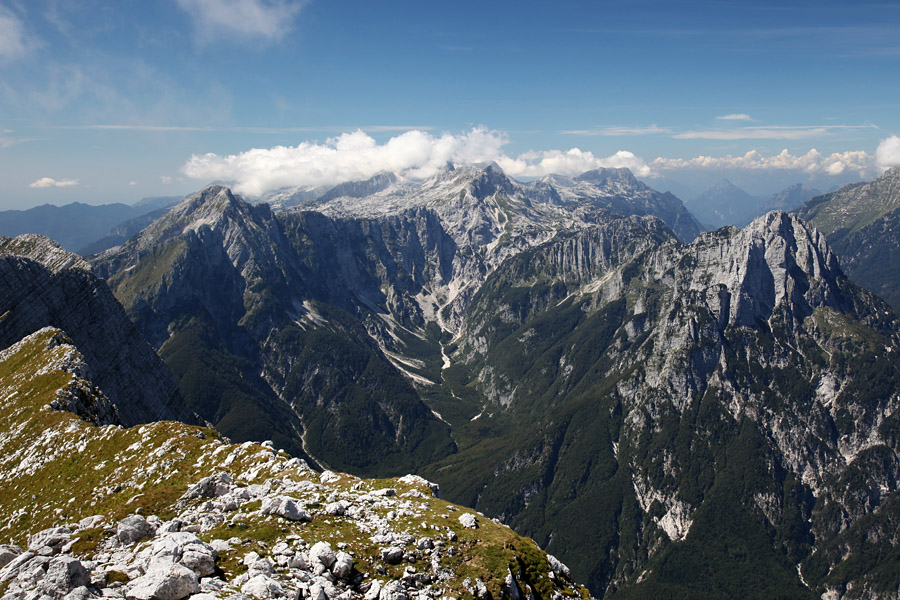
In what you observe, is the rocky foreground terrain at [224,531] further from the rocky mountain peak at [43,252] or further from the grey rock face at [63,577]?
the rocky mountain peak at [43,252]

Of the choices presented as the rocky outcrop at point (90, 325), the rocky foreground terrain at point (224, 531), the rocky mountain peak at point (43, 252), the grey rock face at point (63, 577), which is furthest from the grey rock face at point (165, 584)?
the rocky mountain peak at point (43, 252)

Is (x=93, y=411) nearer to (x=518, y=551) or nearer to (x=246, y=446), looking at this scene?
(x=246, y=446)

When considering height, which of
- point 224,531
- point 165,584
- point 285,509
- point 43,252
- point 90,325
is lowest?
point 90,325

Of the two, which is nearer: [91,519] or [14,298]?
[91,519]

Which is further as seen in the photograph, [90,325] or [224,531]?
[90,325]

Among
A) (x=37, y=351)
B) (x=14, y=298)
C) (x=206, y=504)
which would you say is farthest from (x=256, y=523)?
(x=14, y=298)

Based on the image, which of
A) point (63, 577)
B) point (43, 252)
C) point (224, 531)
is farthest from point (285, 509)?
point (43, 252)

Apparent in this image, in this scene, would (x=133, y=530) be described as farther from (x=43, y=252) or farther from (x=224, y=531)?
(x=43, y=252)
